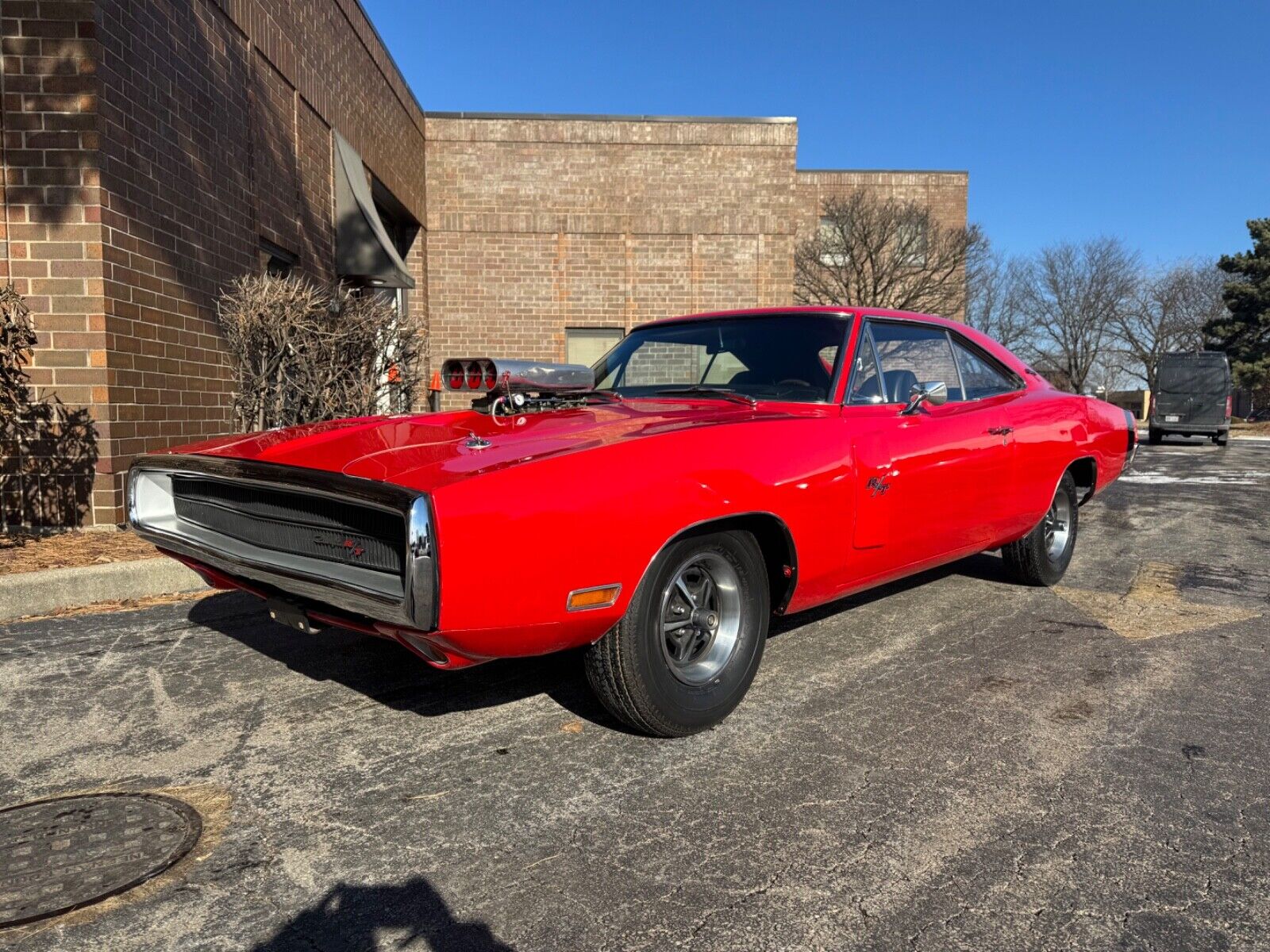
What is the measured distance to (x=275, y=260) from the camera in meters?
9.50

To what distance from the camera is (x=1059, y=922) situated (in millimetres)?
1923

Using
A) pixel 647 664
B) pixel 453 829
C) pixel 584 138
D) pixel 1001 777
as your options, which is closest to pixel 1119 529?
pixel 1001 777

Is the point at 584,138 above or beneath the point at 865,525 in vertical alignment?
above

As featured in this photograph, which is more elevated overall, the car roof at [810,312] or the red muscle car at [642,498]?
the car roof at [810,312]

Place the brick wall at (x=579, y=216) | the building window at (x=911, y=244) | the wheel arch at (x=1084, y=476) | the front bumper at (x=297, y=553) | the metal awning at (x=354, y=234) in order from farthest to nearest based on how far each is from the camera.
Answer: the building window at (x=911, y=244) < the brick wall at (x=579, y=216) < the metal awning at (x=354, y=234) < the wheel arch at (x=1084, y=476) < the front bumper at (x=297, y=553)

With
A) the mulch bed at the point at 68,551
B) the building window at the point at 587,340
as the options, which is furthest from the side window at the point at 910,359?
the building window at the point at 587,340

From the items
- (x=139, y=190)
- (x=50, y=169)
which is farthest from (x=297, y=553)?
(x=139, y=190)

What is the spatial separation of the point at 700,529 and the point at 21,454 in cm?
521

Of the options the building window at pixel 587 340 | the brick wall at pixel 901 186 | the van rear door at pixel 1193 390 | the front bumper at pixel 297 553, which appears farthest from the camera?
the brick wall at pixel 901 186

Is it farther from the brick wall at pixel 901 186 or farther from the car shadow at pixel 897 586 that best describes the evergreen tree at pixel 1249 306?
the car shadow at pixel 897 586

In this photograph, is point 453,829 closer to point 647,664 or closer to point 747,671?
point 647,664

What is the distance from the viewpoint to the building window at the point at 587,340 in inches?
675

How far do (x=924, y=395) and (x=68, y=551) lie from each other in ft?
16.3

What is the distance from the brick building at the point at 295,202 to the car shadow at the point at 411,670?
2.47 m
